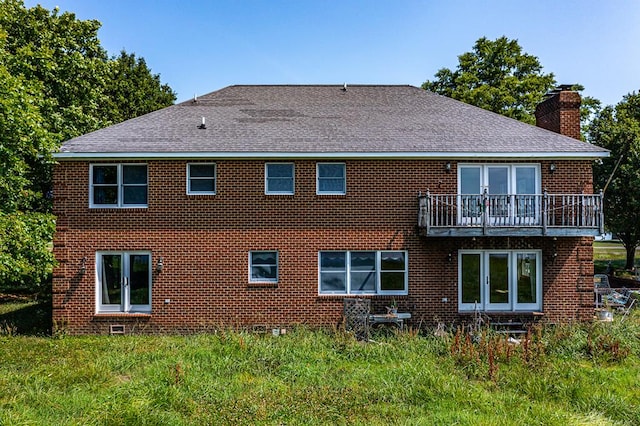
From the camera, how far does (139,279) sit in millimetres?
12266

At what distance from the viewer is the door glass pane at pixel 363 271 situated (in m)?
12.4

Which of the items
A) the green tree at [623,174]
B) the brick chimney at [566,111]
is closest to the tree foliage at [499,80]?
the green tree at [623,174]

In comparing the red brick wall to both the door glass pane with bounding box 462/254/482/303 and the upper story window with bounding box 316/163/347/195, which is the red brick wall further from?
the door glass pane with bounding box 462/254/482/303

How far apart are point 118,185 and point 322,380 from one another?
26.8 ft

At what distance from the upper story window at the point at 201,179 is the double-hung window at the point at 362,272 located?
3824mm

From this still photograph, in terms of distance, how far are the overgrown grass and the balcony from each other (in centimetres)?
277

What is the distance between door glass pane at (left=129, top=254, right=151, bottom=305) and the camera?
40.1ft

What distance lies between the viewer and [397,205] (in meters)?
12.4

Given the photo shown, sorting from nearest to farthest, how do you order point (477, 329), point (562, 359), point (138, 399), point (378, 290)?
point (138, 399)
point (562, 359)
point (477, 329)
point (378, 290)

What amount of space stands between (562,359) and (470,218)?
4.19 m

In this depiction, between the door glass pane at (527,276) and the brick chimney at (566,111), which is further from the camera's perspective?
the brick chimney at (566,111)

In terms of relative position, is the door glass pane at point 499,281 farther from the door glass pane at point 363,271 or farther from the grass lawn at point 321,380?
the door glass pane at point 363,271

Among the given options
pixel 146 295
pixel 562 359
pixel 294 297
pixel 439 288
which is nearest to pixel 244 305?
pixel 294 297

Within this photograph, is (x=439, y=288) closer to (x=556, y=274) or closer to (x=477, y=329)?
(x=477, y=329)
